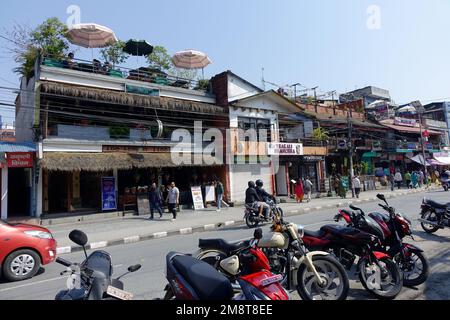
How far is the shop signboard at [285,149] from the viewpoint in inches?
874

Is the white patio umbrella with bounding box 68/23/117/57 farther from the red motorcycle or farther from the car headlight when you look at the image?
the red motorcycle

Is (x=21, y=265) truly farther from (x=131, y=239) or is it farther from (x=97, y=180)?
(x=97, y=180)

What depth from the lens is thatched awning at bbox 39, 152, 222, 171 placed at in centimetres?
1376

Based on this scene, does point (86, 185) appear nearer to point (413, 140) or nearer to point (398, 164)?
point (398, 164)

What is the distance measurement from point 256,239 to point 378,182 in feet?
103

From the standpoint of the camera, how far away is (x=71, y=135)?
597 inches

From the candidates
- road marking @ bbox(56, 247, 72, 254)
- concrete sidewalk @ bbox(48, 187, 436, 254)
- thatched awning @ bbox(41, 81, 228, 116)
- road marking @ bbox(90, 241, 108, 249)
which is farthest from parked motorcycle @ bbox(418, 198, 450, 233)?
thatched awning @ bbox(41, 81, 228, 116)

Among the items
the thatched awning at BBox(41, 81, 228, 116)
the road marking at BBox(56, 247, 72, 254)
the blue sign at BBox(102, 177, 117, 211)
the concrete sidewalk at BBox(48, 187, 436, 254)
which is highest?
the thatched awning at BBox(41, 81, 228, 116)

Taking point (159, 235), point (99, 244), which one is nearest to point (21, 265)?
point (99, 244)

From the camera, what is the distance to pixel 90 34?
1703 centimetres

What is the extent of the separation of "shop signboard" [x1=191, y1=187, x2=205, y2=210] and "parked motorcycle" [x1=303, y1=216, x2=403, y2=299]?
13501 millimetres

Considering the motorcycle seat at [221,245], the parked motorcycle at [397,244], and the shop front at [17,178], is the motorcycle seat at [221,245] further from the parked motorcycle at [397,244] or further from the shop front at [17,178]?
the shop front at [17,178]

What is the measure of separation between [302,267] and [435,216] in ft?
22.5
